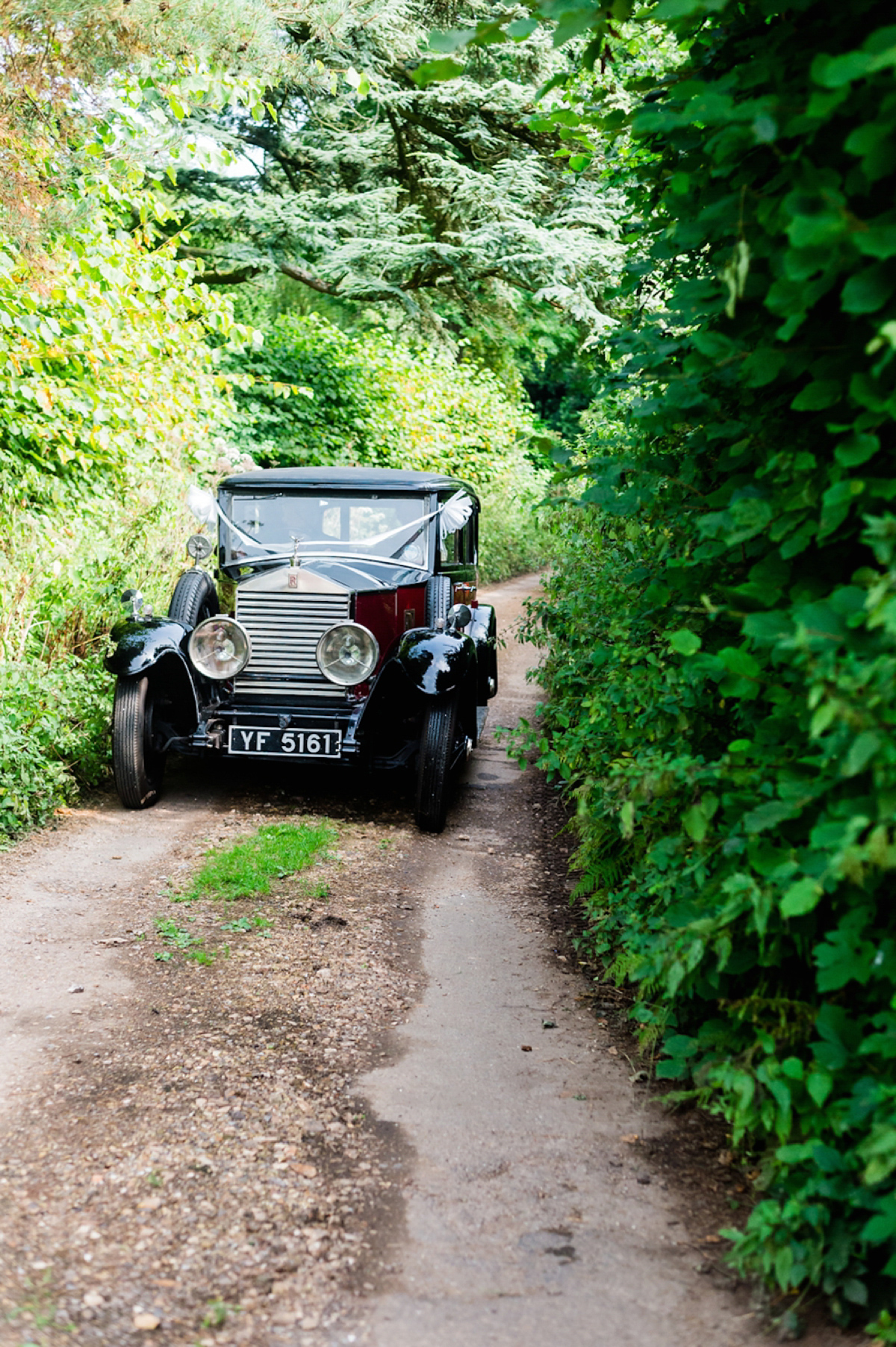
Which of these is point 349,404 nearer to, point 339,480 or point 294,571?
point 339,480

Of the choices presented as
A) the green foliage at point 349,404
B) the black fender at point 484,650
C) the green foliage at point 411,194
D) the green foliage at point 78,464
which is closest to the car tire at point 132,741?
the green foliage at point 78,464

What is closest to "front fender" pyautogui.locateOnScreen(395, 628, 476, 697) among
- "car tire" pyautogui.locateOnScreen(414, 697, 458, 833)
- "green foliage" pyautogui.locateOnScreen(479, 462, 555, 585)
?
"car tire" pyautogui.locateOnScreen(414, 697, 458, 833)

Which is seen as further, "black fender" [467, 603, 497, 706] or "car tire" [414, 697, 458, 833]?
"black fender" [467, 603, 497, 706]

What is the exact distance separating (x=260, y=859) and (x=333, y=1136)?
8.06ft

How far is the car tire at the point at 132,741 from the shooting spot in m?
6.29

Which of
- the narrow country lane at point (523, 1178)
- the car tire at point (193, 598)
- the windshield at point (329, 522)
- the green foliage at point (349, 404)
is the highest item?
the green foliage at point (349, 404)

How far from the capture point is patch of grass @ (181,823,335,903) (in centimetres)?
514

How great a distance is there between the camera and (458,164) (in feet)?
52.6

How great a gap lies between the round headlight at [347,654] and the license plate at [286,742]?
36 centimetres

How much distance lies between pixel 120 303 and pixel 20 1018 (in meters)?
5.47

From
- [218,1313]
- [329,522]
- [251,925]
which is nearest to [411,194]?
[329,522]

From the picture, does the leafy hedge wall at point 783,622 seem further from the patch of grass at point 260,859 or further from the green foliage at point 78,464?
the green foliage at point 78,464

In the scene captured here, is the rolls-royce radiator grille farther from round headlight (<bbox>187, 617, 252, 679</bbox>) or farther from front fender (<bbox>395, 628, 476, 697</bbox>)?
front fender (<bbox>395, 628, 476, 697</bbox>)

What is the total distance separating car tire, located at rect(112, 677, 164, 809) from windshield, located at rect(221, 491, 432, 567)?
1256 mm
